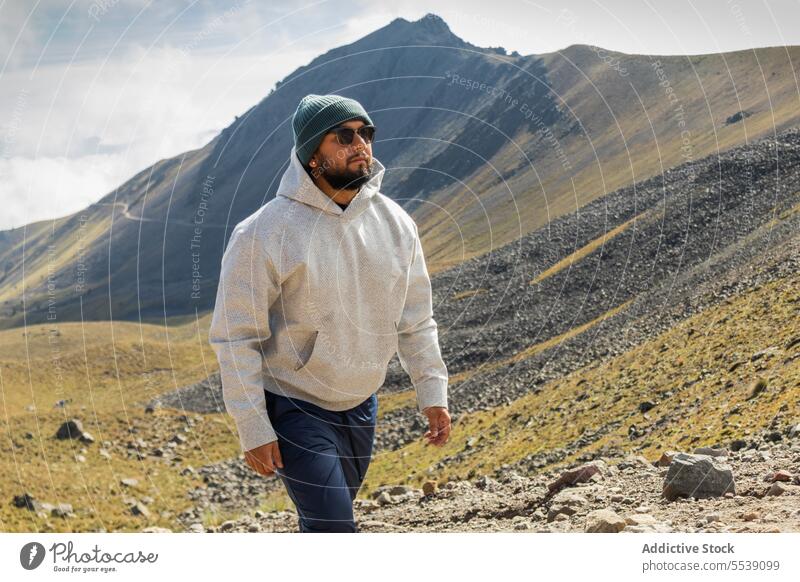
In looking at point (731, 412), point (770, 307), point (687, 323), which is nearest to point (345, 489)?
point (731, 412)

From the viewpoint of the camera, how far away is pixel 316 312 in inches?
222

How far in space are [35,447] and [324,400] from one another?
3378 cm

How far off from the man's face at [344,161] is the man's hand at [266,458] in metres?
1.68

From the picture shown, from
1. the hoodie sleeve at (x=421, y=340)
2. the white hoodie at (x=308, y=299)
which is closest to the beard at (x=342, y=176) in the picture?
the white hoodie at (x=308, y=299)

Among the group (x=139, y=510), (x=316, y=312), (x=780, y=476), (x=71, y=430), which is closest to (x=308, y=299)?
(x=316, y=312)

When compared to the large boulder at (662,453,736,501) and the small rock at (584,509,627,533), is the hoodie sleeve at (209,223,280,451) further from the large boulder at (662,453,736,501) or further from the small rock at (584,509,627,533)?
the large boulder at (662,453,736,501)

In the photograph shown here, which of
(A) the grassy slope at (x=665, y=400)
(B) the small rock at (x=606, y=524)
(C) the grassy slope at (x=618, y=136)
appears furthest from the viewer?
(C) the grassy slope at (x=618, y=136)

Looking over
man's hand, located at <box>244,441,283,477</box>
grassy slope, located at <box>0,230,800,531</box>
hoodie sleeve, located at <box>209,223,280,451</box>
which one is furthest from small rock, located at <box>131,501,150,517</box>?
hoodie sleeve, located at <box>209,223,280,451</box>

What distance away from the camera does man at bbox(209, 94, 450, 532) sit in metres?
5.47

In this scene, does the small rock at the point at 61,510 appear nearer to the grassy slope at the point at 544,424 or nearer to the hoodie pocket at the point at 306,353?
the grassy slope at the point at 544,424

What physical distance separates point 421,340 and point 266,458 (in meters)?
1.50

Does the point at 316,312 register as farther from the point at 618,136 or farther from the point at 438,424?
the point at 618,136

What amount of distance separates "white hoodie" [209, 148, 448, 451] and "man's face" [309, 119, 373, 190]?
0.38 feet

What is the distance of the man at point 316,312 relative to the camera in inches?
215
